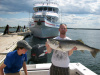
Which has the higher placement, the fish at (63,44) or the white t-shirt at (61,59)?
the fish at (63,44)

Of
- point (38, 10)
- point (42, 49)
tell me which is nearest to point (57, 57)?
point (42, 49)

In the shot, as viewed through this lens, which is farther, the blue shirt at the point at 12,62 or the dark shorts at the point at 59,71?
the dark shorts at the point at 59,71

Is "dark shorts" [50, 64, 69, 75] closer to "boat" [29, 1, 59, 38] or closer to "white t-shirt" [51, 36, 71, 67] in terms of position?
"white t-shirt" [51, 36, 71, 67]

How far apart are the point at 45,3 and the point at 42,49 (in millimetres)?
22039

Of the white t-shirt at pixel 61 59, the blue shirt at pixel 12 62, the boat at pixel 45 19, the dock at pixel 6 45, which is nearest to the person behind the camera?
the blue shirt at pixel 12 62

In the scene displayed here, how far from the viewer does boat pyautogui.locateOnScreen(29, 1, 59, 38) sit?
74.5 ft

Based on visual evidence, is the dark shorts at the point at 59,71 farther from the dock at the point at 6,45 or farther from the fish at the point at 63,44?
the dock at the point at 6,45

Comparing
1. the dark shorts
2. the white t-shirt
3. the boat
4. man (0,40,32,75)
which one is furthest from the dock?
the boat

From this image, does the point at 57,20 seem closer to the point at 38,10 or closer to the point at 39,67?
the point at 38,10

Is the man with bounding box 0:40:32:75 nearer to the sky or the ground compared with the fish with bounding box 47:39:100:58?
nearer to the ground

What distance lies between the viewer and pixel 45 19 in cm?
2222

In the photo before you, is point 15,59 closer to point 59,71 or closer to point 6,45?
point 59,71

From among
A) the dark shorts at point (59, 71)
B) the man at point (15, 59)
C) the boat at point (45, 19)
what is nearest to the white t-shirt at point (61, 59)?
the dark shorts at point (59, 71)

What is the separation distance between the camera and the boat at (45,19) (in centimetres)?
2272
